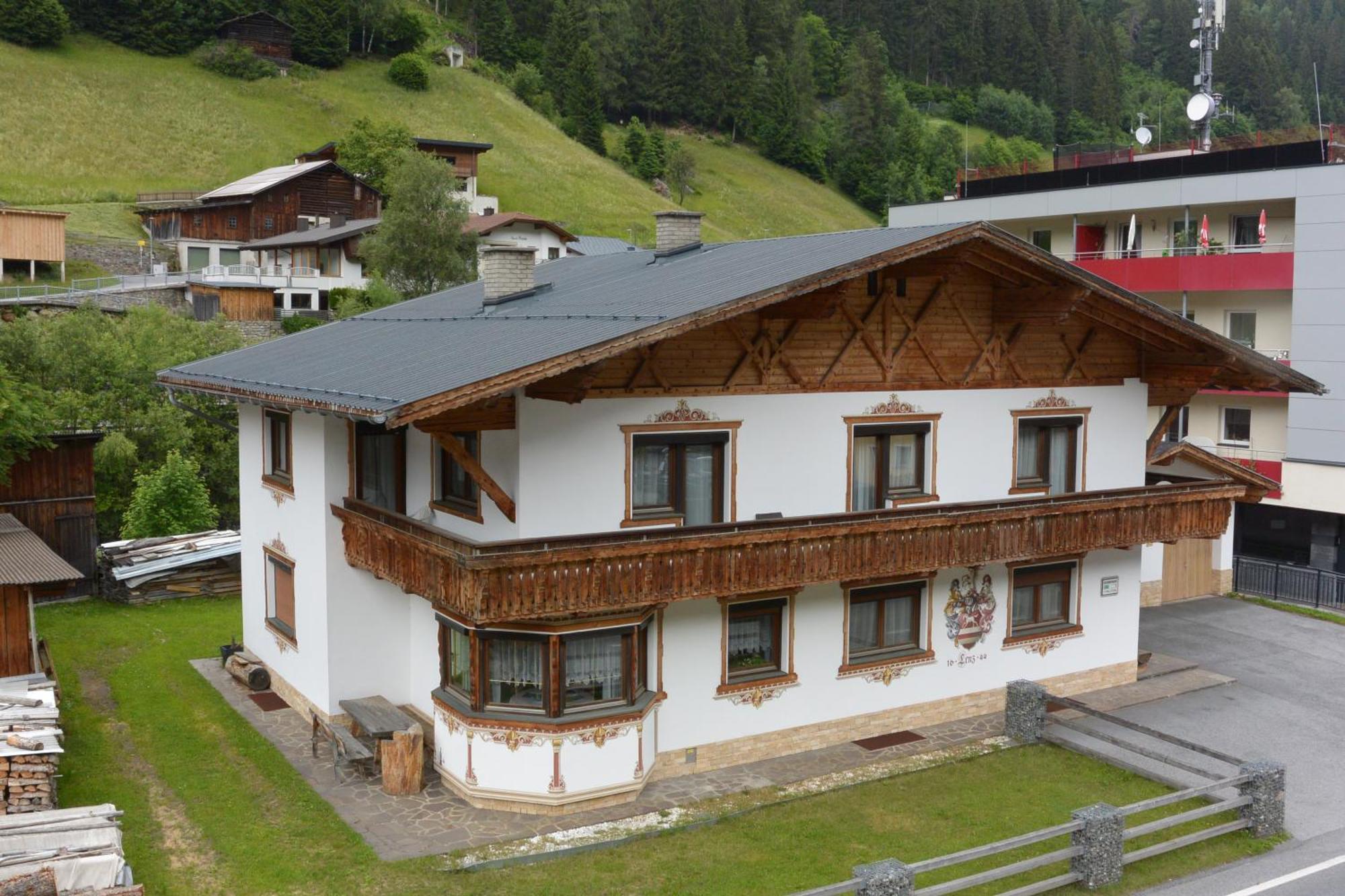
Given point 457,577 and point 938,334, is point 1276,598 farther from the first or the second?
point 457,577

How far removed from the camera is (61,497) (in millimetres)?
26750

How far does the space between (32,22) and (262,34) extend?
60.5ft

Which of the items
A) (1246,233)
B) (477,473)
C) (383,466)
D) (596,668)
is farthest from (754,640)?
(1246,233)

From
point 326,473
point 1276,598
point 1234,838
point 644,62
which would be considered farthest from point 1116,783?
point 644,62

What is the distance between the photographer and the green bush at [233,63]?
10131cm

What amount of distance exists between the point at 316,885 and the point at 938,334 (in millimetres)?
12023

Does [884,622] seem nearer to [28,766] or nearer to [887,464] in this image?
[887,464]

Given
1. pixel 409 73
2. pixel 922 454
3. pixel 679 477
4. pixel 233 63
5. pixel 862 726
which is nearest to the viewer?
pixel 679 477

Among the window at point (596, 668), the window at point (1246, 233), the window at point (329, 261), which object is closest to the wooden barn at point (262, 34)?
the window at point (329, 261)

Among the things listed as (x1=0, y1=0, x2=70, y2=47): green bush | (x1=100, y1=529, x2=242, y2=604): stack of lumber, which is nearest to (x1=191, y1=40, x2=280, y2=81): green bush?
(x1=0, y1=0, x2=70, y2=47): green bush

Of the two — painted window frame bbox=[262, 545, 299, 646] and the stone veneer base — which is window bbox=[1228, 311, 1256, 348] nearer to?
the stone veneer base

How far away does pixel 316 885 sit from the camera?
13.5 meters

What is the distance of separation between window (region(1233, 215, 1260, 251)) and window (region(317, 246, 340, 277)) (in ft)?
147

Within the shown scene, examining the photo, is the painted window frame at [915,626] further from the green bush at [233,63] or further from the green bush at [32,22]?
the green bush at [32,22]
